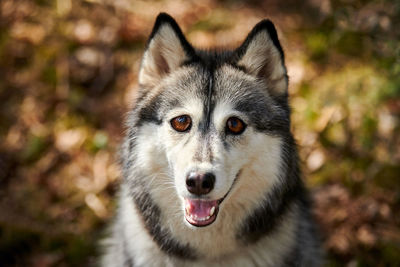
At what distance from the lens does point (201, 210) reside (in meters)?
3.00

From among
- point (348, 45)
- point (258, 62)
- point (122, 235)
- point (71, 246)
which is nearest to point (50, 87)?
point (71, 246)

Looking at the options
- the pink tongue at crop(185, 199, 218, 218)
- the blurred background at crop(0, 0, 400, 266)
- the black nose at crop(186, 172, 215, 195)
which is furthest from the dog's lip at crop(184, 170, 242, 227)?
the blurred background at crop(0, 0, 400, 266)

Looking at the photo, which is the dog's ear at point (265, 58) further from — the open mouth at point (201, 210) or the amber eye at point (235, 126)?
the open mouth at point (201, 210)

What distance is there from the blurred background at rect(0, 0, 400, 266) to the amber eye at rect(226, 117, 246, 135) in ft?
5.15

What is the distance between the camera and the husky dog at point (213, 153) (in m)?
3.07

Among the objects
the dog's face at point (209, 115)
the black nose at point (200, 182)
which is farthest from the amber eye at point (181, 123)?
the black nose at point (200, 182)

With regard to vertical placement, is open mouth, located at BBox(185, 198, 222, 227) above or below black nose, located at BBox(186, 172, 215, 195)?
below

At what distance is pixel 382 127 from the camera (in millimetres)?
5332

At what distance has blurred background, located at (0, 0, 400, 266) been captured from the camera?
15.6 feet

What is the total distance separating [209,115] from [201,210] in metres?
0.67

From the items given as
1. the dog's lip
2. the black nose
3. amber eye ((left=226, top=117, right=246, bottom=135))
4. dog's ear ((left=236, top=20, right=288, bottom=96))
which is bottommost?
the dog's lip

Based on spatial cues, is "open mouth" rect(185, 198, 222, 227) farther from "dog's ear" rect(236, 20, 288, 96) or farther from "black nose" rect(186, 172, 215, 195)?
"dog's ear" rect(236, 20, 288, 96)

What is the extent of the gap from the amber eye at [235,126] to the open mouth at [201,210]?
0.50m

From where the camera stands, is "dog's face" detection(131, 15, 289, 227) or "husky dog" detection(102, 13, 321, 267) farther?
"husky dog" detection(102, 13, 321, 267)
